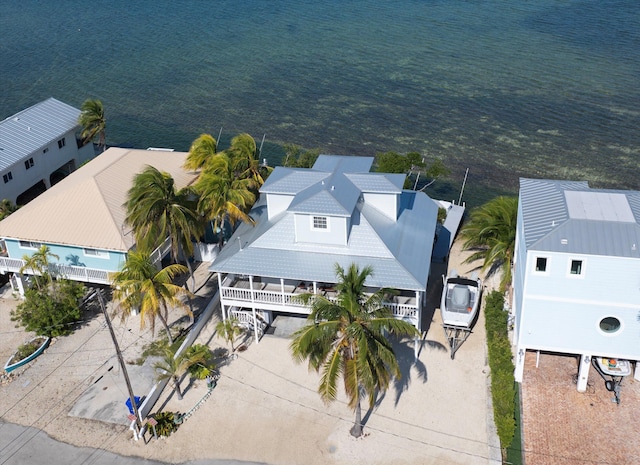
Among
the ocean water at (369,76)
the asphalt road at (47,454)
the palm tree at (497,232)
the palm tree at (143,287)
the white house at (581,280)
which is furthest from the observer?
the ocean water at (369,76)

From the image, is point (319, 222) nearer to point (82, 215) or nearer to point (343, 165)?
point (343, 165)

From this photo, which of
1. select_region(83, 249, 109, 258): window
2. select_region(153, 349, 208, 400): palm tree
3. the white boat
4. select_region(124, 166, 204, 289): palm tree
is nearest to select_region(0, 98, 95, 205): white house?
select_region(83, 249, 109, 258): window

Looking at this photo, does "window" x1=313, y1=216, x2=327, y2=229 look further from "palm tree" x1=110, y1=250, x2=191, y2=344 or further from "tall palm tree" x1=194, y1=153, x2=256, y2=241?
"palm tree" x1=110, y1=250, x2=191, y2=344

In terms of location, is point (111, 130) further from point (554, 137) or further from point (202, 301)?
point (554, 137)

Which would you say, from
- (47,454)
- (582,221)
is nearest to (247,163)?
(47,454)

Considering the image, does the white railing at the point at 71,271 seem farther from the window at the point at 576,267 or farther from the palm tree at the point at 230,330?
the window at the point at 576,267

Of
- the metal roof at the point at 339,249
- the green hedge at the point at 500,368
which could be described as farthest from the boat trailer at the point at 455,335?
the metal roof at the point at 339,249

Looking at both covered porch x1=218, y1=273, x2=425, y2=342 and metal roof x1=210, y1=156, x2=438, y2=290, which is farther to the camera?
covered porch x1=218, y1=273, x2=425, y2=342
